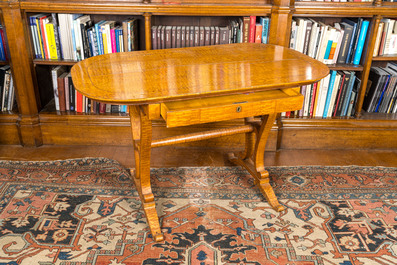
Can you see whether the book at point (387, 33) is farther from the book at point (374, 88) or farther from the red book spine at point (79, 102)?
the red book spine at point (79, 102)

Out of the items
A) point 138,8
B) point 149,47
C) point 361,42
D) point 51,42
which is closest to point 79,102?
point 51,42

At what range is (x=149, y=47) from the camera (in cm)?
280

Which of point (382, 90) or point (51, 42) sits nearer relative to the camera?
point (51, 42)

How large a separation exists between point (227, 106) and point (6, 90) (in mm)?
1928

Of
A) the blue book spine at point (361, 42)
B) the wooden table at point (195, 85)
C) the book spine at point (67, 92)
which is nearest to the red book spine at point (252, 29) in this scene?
the wooden table at point (195, 85)

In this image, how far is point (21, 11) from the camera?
2676 mm

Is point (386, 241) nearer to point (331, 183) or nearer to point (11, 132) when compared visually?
point (331, 183)

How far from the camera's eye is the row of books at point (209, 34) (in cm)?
278

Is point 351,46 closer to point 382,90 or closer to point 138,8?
point 382,90

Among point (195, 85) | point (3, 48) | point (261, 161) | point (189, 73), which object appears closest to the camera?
point (195, 85)

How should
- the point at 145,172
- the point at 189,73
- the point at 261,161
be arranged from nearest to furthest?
1. the point at 189,73
2. the point at 145,172
3. the point at 261,161

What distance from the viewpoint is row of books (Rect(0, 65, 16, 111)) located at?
116 inches

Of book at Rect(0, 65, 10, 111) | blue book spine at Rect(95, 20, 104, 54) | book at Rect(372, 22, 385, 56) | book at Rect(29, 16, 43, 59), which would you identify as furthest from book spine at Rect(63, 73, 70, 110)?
book at Rect(372, 22, 385, 56)

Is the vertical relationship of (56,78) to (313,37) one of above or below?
below
